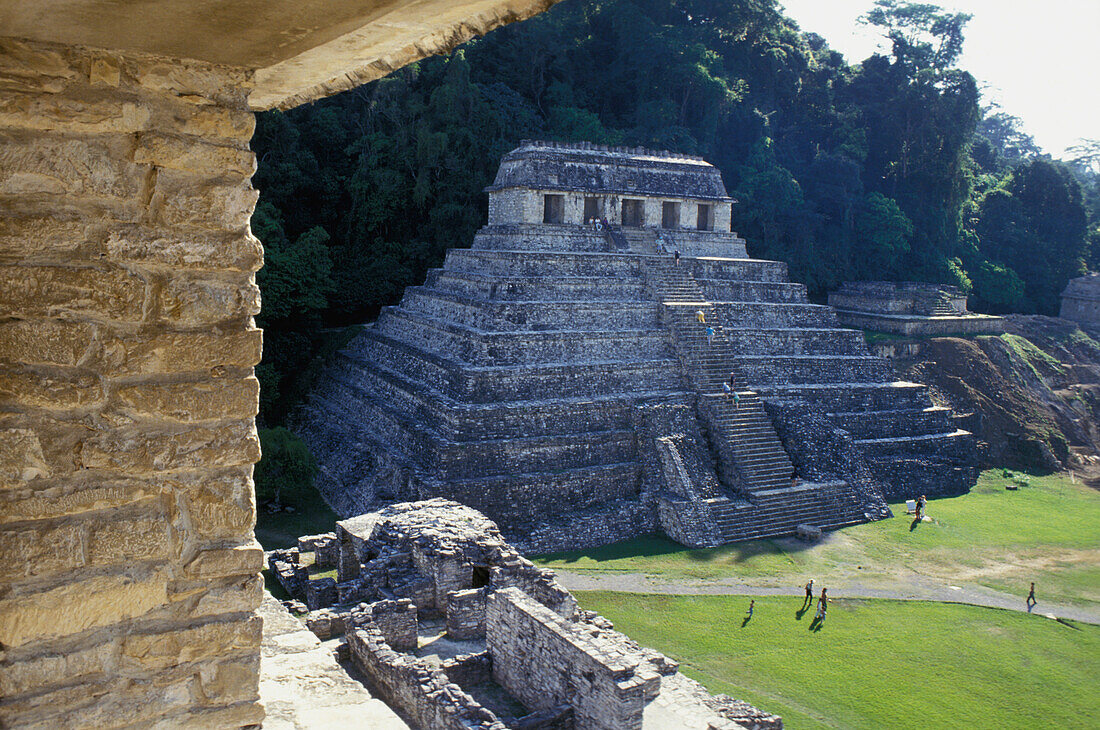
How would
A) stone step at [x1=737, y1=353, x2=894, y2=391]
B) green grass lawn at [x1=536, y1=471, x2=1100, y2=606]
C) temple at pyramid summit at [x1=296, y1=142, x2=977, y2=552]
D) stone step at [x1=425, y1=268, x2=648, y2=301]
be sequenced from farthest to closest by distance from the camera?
stone step at [x1=737, y1=353, x2=894, y2=391], stone step at [x1=425, y1=268, x2=648, y2=301], temple at pyramid summit at [x1=296, y1=142, x2=977, y2=552], green grass lawn at [x1=536, y1=471, x2=1100, y2=606]

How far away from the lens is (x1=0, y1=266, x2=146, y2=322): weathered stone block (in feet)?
8.96

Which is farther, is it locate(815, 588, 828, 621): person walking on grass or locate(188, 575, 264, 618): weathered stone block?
locate(815, 588, 828, 621): person walking on grass

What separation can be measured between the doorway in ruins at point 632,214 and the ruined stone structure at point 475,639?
11.8 m

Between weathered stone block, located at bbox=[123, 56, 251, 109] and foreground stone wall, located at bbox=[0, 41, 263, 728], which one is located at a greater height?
weathered stone block, located at bbox=[123, 56, 251, 109]

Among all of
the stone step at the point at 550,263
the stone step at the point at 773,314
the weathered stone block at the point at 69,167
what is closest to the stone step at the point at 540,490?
the stone step at the point at 550,263

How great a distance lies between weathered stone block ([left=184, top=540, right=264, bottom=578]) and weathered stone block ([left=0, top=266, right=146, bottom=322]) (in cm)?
85

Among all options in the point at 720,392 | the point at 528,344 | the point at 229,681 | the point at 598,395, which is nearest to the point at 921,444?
the point at 720,392

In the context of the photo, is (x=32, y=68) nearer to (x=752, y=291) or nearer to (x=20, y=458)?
(x=20, y=458)

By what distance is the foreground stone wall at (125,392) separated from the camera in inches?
108

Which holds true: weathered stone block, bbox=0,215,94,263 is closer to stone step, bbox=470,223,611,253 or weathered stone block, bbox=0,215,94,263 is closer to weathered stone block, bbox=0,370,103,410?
weathered stone block, bbox=0,370,103,410

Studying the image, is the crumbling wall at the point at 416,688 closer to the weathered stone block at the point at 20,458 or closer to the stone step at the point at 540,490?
the stone step at the point at 540,490

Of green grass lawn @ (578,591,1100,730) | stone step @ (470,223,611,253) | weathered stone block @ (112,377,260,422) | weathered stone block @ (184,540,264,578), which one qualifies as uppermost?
stone step @ (470,223,611,253)

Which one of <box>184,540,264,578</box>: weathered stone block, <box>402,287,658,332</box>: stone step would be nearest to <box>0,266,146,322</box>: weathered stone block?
<box>184,540,264,578</box>: weathered stone block

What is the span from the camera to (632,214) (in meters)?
23.6
